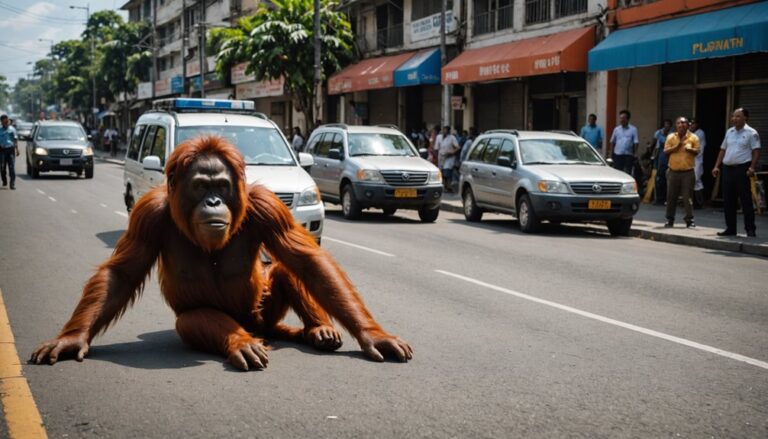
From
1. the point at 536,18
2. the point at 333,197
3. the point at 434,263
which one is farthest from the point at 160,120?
the point at 536,18

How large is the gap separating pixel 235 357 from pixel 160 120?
27.9 feet

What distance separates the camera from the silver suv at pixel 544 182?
14.5m

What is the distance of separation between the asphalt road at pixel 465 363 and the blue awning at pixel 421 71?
1977 cm

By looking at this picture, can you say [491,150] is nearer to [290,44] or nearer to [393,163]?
[393,163]

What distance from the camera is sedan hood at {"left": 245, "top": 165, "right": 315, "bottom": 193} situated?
1082cm

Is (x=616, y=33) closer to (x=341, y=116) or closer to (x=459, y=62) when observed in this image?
(x=459, y=62)

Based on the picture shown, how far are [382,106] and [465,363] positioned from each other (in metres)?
33.6

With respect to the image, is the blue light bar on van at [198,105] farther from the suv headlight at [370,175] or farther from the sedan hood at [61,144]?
the sedan hood at [61,144]

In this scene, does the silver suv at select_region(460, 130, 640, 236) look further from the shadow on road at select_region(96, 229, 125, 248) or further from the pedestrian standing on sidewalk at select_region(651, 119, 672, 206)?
the shadow on road at select_region(96, 229, 125, 248)

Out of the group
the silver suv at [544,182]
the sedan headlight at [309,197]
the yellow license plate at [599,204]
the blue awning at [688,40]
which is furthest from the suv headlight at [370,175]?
the blue awning at [688,40]

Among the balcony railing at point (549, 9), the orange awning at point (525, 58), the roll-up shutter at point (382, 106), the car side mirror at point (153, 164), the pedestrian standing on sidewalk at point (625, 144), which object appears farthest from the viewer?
the roll-up shutter at point (382, 106)

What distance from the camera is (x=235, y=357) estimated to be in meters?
4.73

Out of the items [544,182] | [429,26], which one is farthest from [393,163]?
[429,26]

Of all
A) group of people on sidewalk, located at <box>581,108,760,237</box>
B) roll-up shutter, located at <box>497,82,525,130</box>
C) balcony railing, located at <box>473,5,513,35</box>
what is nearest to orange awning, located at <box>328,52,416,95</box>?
balcony railing, located at <box>473,5,513,35</box>
